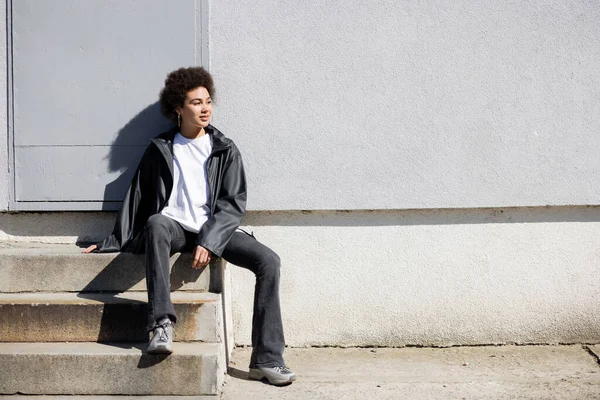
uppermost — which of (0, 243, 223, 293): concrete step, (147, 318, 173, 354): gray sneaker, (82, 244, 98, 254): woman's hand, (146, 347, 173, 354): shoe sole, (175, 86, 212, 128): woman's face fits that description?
(175, 86, 212, 128): woman's face

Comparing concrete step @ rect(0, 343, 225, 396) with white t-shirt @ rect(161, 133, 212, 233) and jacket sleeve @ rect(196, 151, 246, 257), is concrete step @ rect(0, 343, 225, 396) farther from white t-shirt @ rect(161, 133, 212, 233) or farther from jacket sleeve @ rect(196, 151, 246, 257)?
white t-shirt @ rect(161, 133, 212, 233)

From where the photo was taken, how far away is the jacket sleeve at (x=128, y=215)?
5.10 metres

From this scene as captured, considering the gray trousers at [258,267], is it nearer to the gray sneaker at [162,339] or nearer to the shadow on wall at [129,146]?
the gray sneaker at [162,339]

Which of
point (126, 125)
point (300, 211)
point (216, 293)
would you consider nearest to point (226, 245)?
point (216, 293)

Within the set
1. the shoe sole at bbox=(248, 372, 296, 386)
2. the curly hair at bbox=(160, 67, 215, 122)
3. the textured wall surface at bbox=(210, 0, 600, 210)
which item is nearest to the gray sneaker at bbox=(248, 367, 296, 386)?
the shoe sole at bbox=(248, 372, 296, 386)

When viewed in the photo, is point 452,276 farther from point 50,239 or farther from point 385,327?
point 50,239

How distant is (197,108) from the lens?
507cm

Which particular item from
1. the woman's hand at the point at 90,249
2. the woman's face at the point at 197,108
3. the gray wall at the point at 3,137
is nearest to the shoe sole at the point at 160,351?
the woman's hand at the point at 90,249

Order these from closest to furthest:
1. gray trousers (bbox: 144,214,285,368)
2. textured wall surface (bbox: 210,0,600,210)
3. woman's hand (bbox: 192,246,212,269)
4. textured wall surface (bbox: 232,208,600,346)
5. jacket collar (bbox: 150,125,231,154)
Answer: gray trousers (bbox: 144,214,285,368) < woman's hand (bbox: 192,246,212,269) < jacket collar (bbox: 150,125,231,154) < textured wall surface (bbox: 210,0,600,210) < textured wall surface (bbox: 232,208,600,346)

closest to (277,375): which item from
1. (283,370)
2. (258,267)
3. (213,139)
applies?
(283,370)

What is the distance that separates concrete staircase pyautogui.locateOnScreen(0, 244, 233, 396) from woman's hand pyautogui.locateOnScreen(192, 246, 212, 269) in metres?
0.19

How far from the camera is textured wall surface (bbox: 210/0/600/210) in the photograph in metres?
5.37

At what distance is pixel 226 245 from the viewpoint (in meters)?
4.89

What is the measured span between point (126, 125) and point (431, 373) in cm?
260
